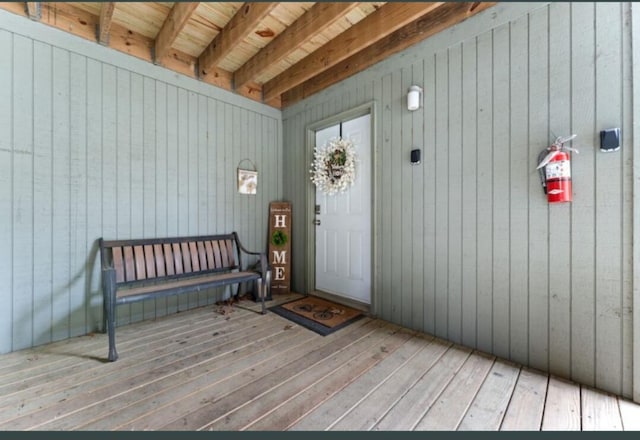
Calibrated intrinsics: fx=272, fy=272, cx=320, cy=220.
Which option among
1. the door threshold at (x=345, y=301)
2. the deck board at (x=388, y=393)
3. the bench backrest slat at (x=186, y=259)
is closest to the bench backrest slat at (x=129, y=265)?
the bench backrest slat at (x=186, y=259)

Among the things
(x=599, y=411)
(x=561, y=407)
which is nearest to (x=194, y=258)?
(x=561, y=407)

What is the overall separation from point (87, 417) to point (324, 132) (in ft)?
10.2

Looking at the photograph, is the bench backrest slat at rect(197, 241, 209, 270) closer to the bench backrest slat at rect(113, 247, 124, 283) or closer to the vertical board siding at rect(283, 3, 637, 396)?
the bench backrest slat at rect(113, 247, 124, 283)

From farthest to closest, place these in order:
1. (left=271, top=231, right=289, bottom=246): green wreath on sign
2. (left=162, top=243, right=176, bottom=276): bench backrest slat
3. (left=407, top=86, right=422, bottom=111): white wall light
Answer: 1. (left=271, top=231, right=289, bottom=246): green wreath on sign
2. (left=162, top=243, right=176, bottom=276): bench backrest slat
3. (left=407, top=86, right=422, bottom=111): white wall light

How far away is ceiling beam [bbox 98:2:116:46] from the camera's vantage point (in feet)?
6.73

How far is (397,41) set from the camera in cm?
247

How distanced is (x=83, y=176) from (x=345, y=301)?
276cm

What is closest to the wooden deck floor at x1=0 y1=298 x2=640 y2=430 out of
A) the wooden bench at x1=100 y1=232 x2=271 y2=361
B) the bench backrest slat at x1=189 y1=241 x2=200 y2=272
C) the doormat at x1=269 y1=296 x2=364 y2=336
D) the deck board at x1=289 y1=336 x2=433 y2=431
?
the deck board at x1=289 y1=336 x2=433 y2=431

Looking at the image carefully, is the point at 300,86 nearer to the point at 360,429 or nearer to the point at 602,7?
the point at 602,7

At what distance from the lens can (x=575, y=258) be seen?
168cm

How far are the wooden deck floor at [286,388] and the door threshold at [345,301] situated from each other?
584 millimetres

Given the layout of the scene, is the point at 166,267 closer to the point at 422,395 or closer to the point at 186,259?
the point at 186,259

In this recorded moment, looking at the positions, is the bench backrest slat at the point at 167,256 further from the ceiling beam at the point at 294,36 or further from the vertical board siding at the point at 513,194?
the ceiling beam at the point at 294,36

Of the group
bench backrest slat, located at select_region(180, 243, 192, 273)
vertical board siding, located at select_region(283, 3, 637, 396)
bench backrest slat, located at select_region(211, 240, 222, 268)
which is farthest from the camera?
bench backrest slat, located at select_region(211, 240, 222, 268)
